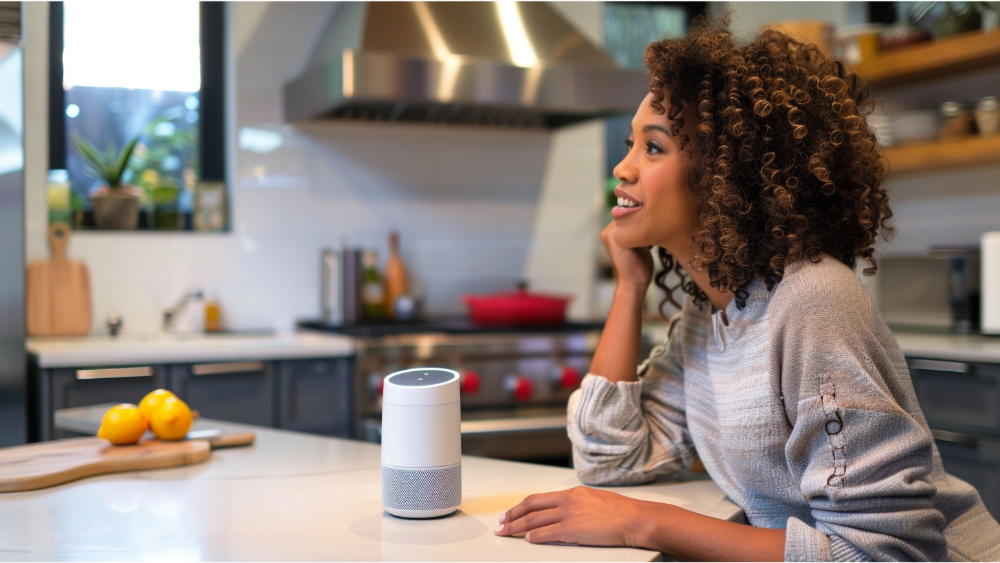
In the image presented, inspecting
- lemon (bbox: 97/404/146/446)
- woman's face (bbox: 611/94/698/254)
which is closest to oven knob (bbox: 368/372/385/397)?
lemon (bbox: 97/404/146/446)

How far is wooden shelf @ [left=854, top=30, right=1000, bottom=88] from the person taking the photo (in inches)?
123

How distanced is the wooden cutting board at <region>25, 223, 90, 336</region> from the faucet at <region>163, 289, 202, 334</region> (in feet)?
0.89

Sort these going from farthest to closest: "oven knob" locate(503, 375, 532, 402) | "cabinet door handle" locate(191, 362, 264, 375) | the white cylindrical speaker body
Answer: "oven knob" locate(503, 375, 532, 402) → the white cylindrical speaker body → "cabinet door handle" locate(191, 362, 264, 375)

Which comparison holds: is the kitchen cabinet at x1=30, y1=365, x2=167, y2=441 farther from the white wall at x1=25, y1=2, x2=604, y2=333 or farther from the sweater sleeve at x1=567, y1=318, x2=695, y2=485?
the sweater sleeve at x1=567, y1=318, x2=695, y2=485

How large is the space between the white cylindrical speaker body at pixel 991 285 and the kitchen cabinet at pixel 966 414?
46 cm

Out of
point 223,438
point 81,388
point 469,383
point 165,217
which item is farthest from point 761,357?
point 165,217

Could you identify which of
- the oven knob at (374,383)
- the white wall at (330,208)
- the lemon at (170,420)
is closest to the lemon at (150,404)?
the lemon at (170,420)

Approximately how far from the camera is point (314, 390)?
2977 mm

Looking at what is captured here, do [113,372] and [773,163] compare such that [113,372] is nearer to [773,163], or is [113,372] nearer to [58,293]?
[58,293]

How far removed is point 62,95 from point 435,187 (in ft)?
4.93

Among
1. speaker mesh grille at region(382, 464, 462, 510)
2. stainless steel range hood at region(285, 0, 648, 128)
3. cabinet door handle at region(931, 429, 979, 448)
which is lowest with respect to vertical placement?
cabinet door handle at region(931, 429, 979, 448)

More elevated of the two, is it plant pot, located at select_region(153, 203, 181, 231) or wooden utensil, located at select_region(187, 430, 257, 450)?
plant pot, located at select_region(153, 203, 181, 231)

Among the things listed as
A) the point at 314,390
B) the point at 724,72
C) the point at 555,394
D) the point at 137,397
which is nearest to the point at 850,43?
the point at 555,394

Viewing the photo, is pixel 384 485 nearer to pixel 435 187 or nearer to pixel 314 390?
pixel 314 390
